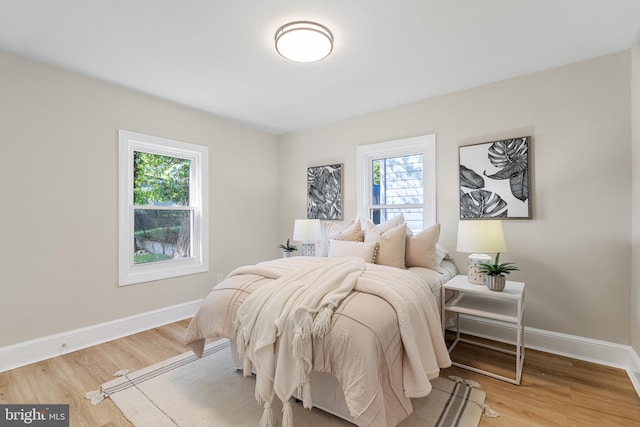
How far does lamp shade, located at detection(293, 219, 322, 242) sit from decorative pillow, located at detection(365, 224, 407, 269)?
1122 millimetres

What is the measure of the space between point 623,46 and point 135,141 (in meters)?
4.42

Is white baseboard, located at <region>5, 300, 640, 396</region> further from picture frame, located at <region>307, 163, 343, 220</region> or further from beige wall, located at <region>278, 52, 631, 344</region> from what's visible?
picture frame, located at <region>307, 163, 343, 220</region>

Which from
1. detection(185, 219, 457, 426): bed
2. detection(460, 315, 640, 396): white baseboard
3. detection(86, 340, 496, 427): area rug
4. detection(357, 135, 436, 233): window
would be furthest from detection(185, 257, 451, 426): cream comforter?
detection(357, 135, 436, 233): window

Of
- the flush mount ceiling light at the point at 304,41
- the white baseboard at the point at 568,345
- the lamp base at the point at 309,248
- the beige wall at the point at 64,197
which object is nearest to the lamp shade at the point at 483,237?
the white baseboard at the point at 568,345

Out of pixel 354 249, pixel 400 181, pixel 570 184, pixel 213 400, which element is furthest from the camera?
pixel 400 181

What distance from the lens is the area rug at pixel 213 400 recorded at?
1688 mm

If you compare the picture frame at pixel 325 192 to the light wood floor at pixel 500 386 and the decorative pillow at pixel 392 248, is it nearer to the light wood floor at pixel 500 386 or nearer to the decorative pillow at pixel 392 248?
the decorative pillow at pixel 392 248

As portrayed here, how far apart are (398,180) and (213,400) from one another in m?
2.86

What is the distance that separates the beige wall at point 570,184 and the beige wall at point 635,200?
0.06 m

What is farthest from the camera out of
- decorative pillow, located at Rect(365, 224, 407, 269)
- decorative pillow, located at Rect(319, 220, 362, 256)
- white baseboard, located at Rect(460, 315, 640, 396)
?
decorative pillow, located at Rect(319, 220, 362, 256)

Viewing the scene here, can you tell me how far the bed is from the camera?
1424mm

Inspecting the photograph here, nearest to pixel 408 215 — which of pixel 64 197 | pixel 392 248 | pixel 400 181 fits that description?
pixel 400 181

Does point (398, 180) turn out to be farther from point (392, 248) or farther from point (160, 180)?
point (160, 180)

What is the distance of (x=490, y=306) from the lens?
2352 millimetres
